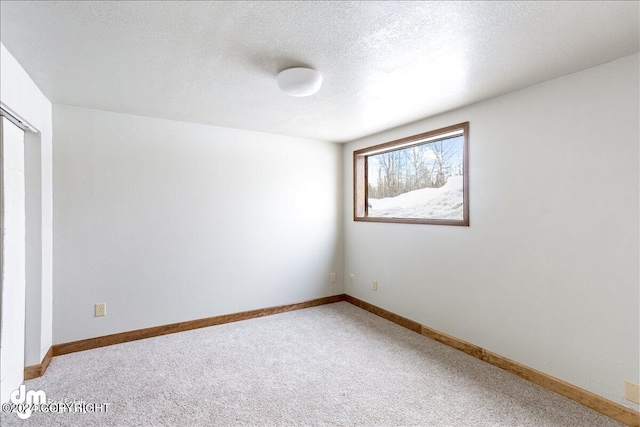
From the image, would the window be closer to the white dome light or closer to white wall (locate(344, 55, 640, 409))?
white wall (locate(344, 55, 640, 409))

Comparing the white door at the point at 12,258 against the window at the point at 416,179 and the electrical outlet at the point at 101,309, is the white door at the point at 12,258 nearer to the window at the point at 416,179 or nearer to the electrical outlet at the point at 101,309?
the electrical outlet at the point at 101,309

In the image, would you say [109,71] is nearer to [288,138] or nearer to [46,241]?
[46,241]

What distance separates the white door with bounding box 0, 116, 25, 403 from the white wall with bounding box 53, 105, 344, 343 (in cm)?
47

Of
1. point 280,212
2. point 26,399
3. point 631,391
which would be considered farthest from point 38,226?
point 631,391

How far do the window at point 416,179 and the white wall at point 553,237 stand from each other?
→ 0.48 feet

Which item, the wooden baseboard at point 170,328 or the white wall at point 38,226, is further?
the wooden baseboard at point 170,328

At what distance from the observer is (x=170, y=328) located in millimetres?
3271

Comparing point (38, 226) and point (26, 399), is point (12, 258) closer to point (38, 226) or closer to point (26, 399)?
point (38, 226)

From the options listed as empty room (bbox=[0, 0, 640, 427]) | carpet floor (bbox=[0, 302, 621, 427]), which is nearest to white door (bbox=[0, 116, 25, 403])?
empty room (bbox=[0, 0, 640, 427])

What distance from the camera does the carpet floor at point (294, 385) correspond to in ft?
6.33

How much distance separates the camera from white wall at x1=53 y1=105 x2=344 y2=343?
287cm

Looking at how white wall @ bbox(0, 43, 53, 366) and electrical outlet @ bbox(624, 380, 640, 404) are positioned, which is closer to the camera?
electrical outlet @ bbox(624, 380, 640, 404)

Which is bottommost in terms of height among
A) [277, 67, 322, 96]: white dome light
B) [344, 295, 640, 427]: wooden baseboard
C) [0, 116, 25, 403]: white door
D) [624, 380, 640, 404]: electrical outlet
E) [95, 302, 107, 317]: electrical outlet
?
[344, 295, 640, 427]: wooden baseboard

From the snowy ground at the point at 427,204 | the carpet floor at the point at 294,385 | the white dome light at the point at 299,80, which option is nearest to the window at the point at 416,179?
the snowy ground at the point at 427,204
